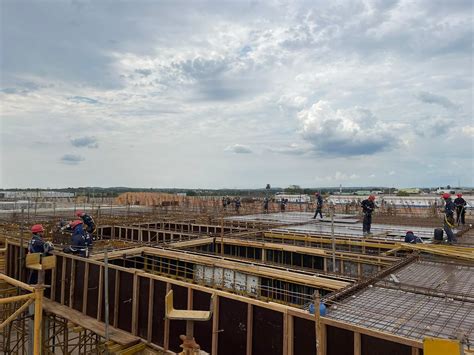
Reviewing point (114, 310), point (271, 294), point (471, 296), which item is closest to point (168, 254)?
point (114, 310)

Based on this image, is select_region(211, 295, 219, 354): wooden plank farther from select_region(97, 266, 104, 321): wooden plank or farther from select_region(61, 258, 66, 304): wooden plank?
select_region(61, 258, 66, 304): wooden plank

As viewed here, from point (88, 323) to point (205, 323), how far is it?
3.97 m

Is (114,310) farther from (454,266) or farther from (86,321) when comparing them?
(454,266)

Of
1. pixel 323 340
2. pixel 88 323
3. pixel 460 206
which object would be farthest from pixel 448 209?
pixel 88 323

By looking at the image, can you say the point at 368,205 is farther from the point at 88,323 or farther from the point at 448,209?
the point at 88,323

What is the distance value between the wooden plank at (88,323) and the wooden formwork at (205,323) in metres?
0.13

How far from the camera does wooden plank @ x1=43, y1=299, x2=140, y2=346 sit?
8383 millimetres

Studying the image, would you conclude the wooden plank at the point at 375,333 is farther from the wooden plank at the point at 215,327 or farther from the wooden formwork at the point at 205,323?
the wooden plank at the point at 215,327

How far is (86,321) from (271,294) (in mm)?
5086

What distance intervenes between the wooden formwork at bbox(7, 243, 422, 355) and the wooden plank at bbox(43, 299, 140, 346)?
0.13 metres

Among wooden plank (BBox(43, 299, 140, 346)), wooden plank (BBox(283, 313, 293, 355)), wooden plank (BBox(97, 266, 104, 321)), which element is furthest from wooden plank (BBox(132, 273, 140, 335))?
wooden plank (BBox(283, 313, 293, 355))

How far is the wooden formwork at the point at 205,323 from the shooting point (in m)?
5.32

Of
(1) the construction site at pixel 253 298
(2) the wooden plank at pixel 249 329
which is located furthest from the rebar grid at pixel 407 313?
(2) the wooden plank at pixel 249 329

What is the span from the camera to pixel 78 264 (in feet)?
34.7
